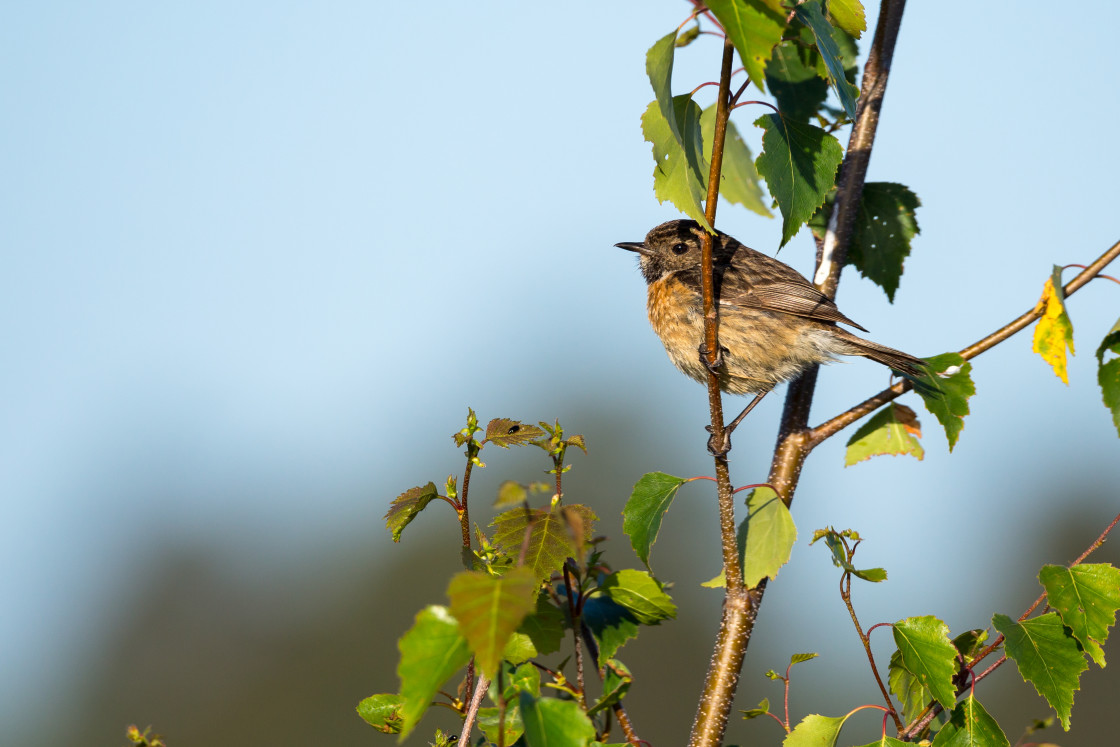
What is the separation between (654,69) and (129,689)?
38.3 m

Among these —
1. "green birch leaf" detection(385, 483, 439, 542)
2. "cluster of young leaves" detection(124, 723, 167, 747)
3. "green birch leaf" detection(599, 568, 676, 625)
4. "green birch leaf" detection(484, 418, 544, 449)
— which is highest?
"green birch leaf" detection(484, 418, 544, 449)

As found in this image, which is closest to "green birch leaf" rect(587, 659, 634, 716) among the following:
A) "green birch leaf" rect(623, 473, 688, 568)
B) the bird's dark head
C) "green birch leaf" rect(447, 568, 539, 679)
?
"green birch leaf" rect(623, 473, 688, 568)

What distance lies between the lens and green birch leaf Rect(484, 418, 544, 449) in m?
2.61

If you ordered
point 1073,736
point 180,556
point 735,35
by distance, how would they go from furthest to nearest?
point 180,556 < point 1073,736 < point 735,35

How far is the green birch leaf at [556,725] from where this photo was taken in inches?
73.0

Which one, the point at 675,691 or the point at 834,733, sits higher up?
the point at 834,733

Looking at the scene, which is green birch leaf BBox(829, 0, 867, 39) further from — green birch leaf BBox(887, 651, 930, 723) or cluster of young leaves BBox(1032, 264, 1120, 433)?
green birch leaf BBox(887, 651, 930, 723)

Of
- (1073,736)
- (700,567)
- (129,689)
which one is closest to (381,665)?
(129,689)

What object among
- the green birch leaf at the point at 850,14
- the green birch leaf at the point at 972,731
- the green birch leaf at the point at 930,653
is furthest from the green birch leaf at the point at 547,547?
the green birch leaf at the point at 850,14

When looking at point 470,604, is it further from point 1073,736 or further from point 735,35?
point 1073,736

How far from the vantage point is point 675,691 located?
30.2 meters

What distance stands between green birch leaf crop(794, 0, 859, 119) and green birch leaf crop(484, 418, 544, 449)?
1383 millimetres

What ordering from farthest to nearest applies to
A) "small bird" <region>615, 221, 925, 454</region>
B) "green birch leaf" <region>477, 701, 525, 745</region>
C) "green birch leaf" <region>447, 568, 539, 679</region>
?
"small bird" <region>615, 221, 925, 454</region>, "green birch leaf" <region>477, 701, 525, 745</region>, "green birch leaf" <region>447, 568, 539, 679</region>

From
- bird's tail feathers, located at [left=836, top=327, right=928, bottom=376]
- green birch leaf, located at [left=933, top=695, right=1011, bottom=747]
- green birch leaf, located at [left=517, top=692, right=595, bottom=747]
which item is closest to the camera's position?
green birch leaf, located at [left=517, top=692, right=595, bottom=747]
